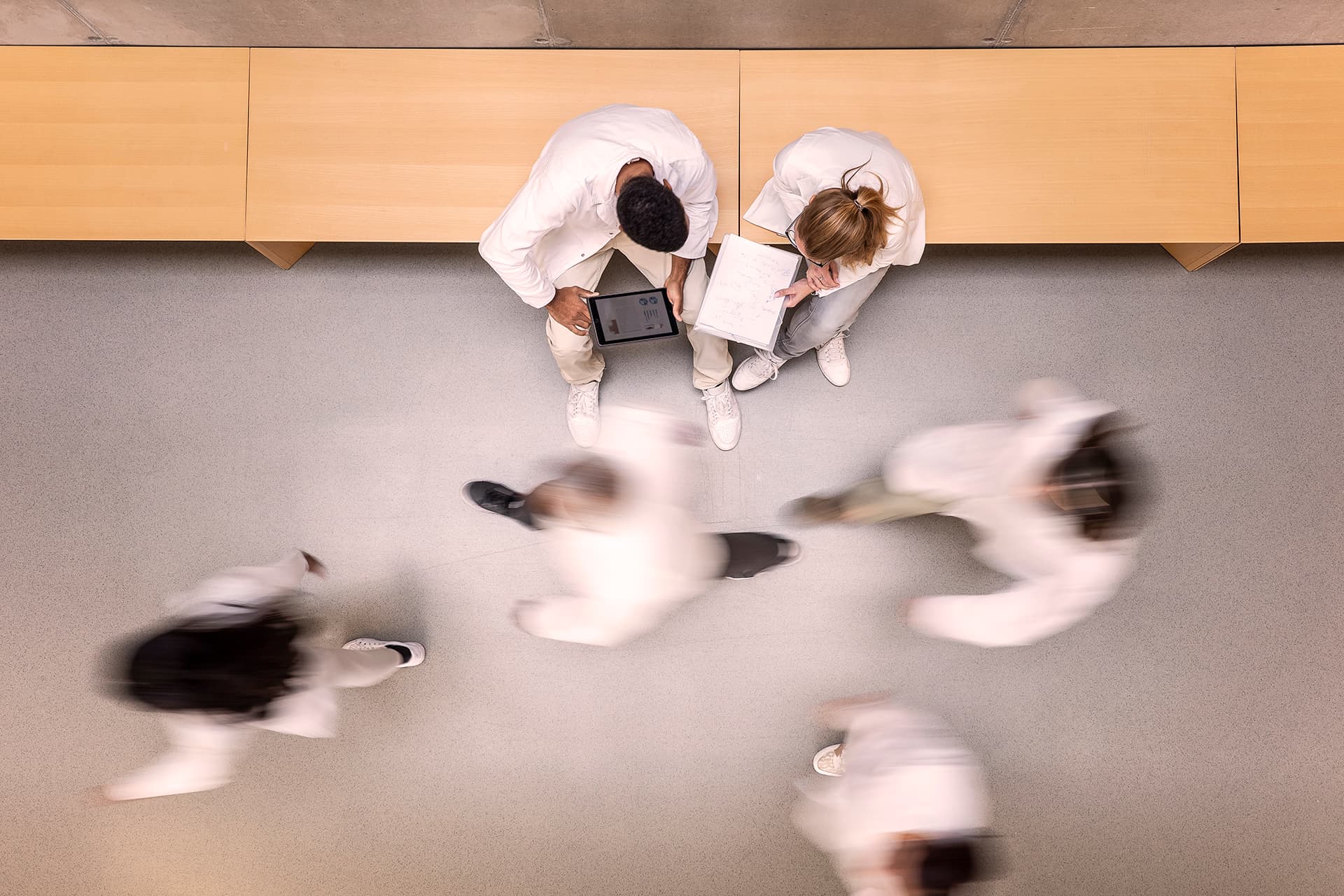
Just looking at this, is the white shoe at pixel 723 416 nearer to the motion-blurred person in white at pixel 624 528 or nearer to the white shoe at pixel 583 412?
the white shoe at pixel 583 412

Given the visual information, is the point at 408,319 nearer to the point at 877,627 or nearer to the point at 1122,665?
the point at 877,627

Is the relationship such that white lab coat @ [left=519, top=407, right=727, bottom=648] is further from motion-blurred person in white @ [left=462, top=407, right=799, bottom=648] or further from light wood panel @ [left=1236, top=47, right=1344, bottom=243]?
light wood panel @ [left=1236, top=47, right=1344, bottom=243]

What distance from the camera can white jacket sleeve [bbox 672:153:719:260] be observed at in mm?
1979

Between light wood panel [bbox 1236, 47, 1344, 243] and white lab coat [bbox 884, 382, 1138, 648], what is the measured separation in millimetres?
1051

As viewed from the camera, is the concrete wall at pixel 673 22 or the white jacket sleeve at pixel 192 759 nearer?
the white jacket sleeve at pixel 192 759

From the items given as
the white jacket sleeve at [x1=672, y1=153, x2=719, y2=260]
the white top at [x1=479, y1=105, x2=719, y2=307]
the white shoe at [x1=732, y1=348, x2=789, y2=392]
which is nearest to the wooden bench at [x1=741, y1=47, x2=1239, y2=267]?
the white jacket sleeve at [x1=672, y1=153, x2=719, y2=260]

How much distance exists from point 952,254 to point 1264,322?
1.28 metres

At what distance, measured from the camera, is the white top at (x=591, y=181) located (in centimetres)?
188

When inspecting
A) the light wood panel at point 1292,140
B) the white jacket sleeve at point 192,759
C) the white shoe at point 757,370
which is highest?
the light wood panel at point 1292,140

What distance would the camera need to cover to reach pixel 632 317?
227cm

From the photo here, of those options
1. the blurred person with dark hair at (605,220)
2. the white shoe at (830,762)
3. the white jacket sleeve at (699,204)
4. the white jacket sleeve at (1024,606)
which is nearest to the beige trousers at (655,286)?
the blurred person with dark hair at (605,220)

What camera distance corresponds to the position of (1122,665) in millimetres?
2684

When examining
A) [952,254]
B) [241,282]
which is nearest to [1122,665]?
[952,254]

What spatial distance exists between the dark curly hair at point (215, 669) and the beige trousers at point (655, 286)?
127 centimetres
